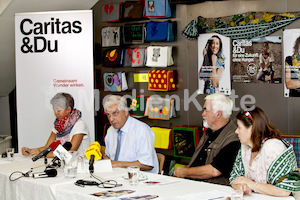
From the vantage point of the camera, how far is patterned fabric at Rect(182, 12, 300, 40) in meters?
5.13

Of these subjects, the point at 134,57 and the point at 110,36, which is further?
the point at 110,36

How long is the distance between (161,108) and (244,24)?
1.54 metres

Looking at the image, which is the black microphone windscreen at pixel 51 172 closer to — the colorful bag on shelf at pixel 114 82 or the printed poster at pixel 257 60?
the printed poster at pixel 257 60

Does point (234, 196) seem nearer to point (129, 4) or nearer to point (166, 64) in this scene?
point (166, 64)

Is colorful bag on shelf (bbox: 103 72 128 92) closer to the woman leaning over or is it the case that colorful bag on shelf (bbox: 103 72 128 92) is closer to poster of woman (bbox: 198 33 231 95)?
poster of woman (bbox: 198 33 231 95)

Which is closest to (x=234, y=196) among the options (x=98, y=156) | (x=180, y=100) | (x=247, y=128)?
(x=247, y=128)

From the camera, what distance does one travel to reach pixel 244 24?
17.5ft

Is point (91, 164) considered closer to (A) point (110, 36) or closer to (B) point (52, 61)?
(B) point (52, 61)

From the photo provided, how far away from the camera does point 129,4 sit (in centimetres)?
646

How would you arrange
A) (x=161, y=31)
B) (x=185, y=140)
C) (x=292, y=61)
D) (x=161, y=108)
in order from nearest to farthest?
1. (x=292, y=61)
2. (x=185, y=140)
3. (x=161, y=31)
4. (x=161, y=108)

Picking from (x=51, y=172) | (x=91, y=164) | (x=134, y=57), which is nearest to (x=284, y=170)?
(x=91, y=164)

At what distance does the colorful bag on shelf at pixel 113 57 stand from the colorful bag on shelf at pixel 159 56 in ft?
1.70

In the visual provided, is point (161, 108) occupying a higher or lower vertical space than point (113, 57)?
lower

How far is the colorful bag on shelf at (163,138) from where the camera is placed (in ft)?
20.0
